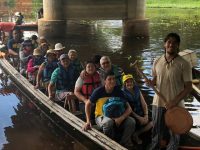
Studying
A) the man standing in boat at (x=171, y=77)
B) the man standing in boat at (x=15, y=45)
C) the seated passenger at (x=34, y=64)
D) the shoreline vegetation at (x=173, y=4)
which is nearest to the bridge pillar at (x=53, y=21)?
the man standing in boat at (x=15, y=45)

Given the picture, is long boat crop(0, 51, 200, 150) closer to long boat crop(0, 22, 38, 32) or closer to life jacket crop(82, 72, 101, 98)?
life jacket crop(82, 72, 101, 98)

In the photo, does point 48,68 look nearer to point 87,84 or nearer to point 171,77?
point 87,84

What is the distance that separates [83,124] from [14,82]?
6314 millimetres

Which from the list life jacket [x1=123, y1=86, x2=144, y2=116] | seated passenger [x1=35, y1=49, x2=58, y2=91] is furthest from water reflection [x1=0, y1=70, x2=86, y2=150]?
life jacket [x1=123, y1=86, x2=144, y2=116]

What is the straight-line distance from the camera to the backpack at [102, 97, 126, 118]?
269 inches

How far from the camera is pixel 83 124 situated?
7.77m

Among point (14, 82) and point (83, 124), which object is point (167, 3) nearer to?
point (14, 82)

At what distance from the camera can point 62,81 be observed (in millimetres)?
9359

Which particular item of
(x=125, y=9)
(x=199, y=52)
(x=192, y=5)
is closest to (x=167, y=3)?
(x=192, y=5)

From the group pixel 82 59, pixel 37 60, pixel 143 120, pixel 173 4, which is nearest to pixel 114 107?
pixel 143 120

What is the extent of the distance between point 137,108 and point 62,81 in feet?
8.70

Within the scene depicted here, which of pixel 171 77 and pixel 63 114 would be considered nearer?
pixel 171 77

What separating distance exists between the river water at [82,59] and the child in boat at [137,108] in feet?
4.67

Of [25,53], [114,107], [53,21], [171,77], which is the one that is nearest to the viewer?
[171,77]
